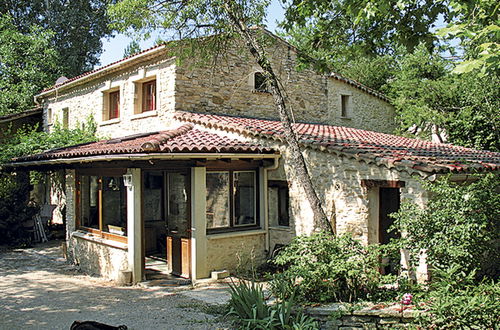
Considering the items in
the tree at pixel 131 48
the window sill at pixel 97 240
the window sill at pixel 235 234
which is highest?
the tree at pixel 131 48

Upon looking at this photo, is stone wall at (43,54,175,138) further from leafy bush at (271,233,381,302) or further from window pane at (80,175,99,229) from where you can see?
leafy bush at (271,233,381,302)

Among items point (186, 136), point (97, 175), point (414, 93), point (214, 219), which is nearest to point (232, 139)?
point (186, 136)

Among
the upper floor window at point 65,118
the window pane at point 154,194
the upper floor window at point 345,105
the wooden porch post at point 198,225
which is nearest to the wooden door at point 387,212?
the wooden porch post at point 198,225

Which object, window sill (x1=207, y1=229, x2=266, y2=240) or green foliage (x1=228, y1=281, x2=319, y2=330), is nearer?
Result: green foliage (x1=228, y1=281, x2=319, y2=330)

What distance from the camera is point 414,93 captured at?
720 inches

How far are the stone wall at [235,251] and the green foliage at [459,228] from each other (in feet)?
12.7

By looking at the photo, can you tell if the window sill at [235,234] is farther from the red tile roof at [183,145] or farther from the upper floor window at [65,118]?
the upper floor window at [65,118]

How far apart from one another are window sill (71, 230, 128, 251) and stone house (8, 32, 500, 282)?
37 millimetres

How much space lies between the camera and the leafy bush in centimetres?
634

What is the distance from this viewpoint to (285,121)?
8.30m

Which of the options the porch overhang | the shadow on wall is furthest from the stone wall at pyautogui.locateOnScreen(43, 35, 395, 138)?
the shadow on wall

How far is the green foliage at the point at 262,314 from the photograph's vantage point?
18.1 feet

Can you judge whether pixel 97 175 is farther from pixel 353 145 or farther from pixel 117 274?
pixel 353 145

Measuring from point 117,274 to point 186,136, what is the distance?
334cm
